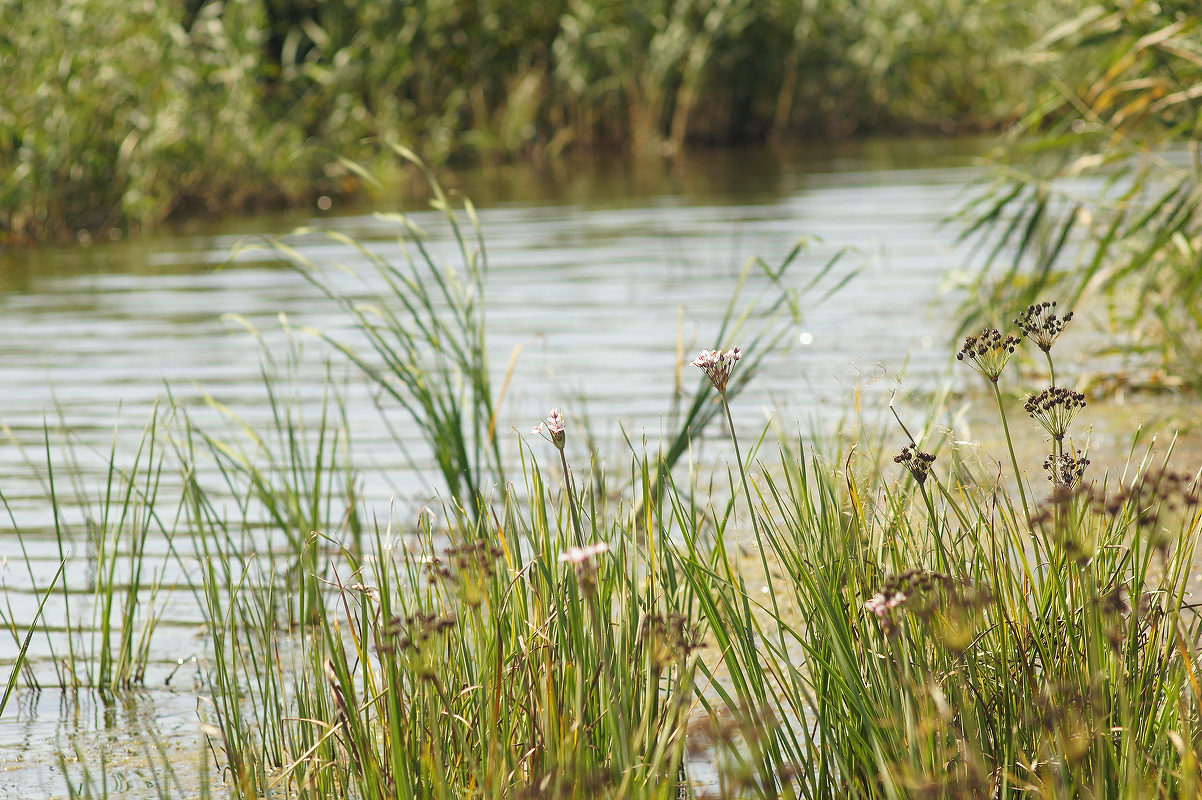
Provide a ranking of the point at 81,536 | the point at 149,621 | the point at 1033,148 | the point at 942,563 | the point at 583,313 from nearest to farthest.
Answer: the point at 942,563
the point at 149,621
the point at 81,536
the point at 1033,148
the point at 583,313

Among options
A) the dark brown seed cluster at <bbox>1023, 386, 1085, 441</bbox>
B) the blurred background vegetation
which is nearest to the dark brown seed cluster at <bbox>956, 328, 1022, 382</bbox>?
the dark brown seed cluster at <bbox>1023, 386, 1085, 441</bbox>

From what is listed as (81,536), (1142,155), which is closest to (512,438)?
(81,536)

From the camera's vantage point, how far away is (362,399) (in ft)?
16.0

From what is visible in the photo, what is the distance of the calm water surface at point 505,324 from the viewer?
9.36 feet

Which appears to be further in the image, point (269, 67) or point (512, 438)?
point (269, 67)

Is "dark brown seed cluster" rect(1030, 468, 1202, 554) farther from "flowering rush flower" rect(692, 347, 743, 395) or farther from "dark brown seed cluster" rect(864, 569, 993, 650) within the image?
"flowering rush flower" rect(692, 347, 743, 395)

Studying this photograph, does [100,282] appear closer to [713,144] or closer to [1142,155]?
[1142,155]

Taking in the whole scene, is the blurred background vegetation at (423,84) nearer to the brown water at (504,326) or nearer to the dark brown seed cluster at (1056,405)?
the brown water at (504,326)

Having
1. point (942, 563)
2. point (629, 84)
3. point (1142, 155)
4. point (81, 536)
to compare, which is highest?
point (629, 84)

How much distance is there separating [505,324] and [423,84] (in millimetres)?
8166

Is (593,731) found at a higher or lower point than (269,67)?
lower

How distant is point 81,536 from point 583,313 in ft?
10.5

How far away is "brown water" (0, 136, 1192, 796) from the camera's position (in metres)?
2.69

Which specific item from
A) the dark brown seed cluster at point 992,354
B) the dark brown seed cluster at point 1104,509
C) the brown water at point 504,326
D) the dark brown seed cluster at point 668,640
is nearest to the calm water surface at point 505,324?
the brown water at point 504,326
